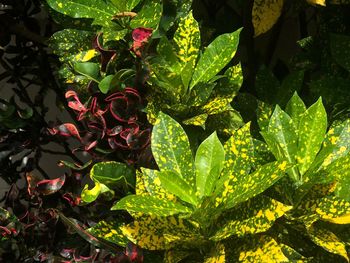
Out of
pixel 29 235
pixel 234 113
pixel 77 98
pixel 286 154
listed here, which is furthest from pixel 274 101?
pixel 29 235

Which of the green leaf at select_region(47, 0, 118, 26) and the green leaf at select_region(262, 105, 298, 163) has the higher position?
the green leaf at select_region(47, 0, 118, 26)

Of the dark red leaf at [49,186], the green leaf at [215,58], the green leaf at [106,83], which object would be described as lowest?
the dark red leaf at [49,186]

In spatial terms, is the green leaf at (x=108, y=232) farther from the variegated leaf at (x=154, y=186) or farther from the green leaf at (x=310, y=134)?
the green leaf at (x=310, y=134)

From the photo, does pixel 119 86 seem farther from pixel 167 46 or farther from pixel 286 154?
pixel 286 154

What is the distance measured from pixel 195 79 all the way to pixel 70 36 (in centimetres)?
24

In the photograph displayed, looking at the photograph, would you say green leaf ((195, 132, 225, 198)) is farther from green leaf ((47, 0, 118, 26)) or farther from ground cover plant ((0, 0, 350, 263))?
green leaf ((47, 0, 118, 26))

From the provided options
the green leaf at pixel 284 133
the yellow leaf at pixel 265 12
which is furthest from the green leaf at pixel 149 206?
the yellow leaf at pixel 265 12

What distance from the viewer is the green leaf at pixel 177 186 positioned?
0.71 metres

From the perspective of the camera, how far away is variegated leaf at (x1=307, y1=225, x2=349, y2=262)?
0.74 m

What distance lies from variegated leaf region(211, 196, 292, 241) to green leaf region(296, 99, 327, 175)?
0.32 ft

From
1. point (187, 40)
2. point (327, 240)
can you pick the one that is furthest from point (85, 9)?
point (327, 240)

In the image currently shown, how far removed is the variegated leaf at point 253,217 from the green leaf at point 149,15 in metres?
0.32

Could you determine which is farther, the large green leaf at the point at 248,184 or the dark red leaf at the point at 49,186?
the dark red leaf at the point at 49,186

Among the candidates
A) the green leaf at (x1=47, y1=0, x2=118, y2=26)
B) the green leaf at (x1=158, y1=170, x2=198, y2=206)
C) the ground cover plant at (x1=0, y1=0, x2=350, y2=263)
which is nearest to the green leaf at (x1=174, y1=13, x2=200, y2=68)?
the ground cover plant at (x1=0, y1=0, x2=350, y2=263)
